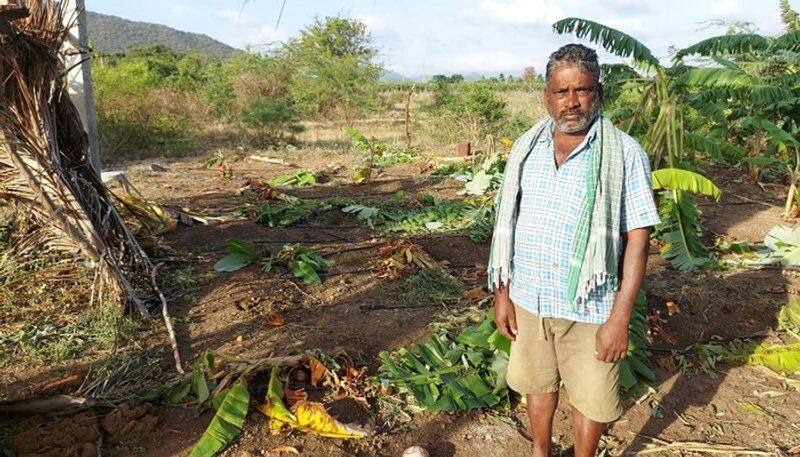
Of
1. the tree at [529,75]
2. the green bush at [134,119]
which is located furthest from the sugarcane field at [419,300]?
the tree at [529,75]

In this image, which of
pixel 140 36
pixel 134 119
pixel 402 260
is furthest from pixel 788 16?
pixel 140 36

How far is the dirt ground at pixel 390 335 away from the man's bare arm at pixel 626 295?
103 cm

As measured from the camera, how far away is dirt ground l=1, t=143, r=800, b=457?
2.69m

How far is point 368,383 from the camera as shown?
3.11 m

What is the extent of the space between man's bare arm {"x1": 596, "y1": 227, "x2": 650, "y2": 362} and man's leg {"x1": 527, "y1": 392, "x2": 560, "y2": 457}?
422mm

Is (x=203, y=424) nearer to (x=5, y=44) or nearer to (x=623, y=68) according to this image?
(x=5, y=44)

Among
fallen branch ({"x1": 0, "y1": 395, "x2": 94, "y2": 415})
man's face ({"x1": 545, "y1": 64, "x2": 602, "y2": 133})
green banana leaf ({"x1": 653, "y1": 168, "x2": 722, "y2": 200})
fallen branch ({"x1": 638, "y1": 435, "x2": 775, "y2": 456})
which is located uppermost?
man's face ({"x1": 545, "y1": 64, "x2": 602, "y2": 133})

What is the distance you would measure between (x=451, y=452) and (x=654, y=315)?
2083 millimetres

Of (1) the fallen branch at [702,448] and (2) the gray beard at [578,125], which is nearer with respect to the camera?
(2) the gray beard at [578,125]

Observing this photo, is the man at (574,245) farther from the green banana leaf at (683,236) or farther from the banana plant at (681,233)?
the green banana leaf at (683,236)

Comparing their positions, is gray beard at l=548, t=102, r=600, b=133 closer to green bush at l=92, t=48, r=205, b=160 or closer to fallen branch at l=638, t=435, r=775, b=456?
fallen branch at l=638, t=435, r=775, b=456

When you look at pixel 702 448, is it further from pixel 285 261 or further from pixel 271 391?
pixel 285 261

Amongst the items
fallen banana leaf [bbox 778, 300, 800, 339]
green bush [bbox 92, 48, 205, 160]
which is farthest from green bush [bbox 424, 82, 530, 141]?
fallen banana leaf [bbox 778, 300, 800, 339]

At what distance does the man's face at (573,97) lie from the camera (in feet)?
6.12
